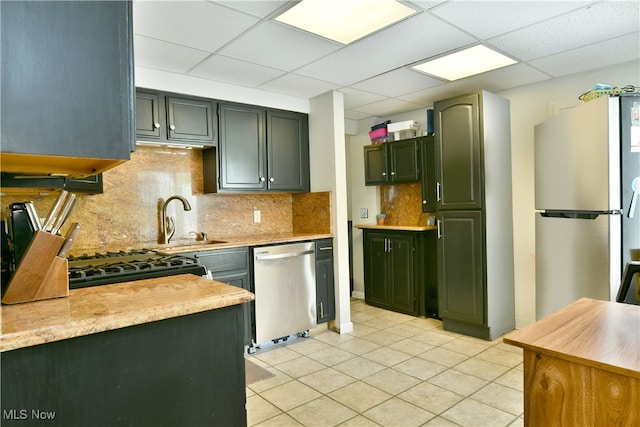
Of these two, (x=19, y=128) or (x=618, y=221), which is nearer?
(x=19, y=128)

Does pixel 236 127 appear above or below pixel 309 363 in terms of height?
above

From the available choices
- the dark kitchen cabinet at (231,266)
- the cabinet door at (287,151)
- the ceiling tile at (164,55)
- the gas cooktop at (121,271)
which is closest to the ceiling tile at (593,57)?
the cabinet door at (287,151)

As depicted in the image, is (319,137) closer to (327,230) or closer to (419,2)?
(327,230)

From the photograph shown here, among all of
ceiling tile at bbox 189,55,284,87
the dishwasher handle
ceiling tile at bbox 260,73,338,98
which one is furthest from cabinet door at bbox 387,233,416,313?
ceiling tile at bbox 189,55,284,87

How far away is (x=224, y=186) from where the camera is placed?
3.49 metres

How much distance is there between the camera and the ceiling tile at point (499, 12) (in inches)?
84.2

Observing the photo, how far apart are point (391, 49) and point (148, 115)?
6.36 ft

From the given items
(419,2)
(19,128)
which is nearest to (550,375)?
(19,128)

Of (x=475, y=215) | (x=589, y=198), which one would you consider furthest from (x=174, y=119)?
(x=589, y=198)

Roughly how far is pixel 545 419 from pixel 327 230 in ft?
9.25

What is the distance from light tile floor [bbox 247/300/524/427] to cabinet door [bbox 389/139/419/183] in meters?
1.66

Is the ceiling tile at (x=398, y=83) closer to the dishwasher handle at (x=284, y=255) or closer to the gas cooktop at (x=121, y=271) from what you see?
the dishwasher handle at (x=284, y=255)

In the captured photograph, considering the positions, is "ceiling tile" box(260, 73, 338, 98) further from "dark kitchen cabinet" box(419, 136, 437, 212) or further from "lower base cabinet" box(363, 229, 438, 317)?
"lower base cabinet" box(363, 229, 438, 317)

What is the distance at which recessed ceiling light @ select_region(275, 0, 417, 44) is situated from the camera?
2.15 m
